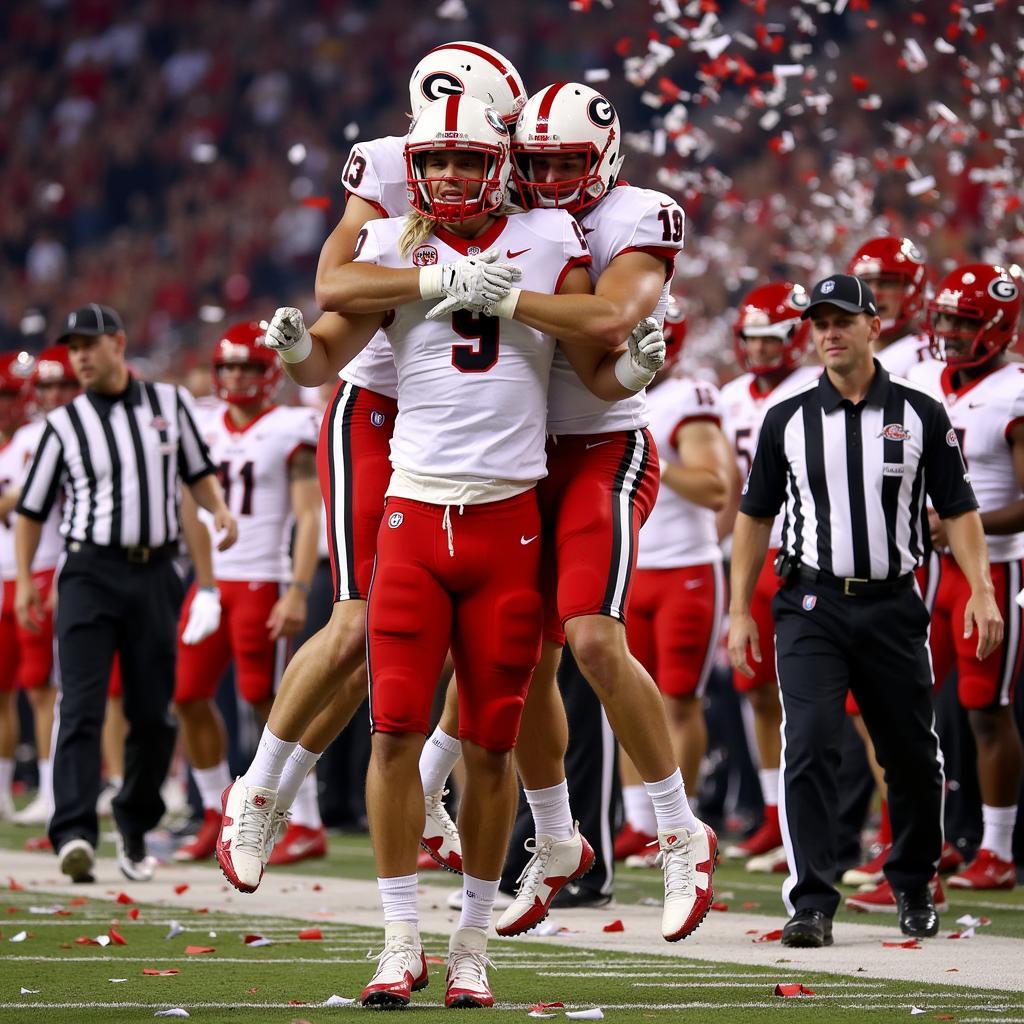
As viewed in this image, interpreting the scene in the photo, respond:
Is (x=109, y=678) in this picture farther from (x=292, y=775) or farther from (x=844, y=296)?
(x=844, y=296)

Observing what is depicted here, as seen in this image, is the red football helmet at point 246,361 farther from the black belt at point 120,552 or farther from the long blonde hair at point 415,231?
the long blonde hair at point 415,231

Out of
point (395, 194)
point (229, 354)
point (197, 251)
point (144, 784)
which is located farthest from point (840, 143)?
point (395, 194)

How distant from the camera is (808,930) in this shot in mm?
5254

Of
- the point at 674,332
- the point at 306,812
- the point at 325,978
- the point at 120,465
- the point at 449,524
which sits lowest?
the point at 325,978

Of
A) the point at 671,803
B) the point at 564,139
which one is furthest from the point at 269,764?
the point at 564,139

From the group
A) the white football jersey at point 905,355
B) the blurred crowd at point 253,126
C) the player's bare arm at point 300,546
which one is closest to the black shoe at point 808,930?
the white football jersey at point 905,355

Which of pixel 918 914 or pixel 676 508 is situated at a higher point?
pixel 676 508

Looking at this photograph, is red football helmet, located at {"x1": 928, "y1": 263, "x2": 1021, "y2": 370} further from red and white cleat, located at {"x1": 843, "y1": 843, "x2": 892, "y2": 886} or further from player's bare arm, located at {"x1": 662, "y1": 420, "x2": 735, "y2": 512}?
red and white cleat, located at {"x1": 843, "y1": 843, "x2": 892, "y2": 886}

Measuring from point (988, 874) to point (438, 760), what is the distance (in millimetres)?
2529

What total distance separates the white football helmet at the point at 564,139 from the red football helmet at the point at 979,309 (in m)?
2.42

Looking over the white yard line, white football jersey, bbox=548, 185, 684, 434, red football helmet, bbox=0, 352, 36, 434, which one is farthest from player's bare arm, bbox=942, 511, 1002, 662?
red football helmet, bbox=0, 352, 36, 434

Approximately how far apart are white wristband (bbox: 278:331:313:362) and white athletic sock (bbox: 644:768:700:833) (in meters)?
1.29

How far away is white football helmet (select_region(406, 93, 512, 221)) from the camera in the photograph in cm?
429

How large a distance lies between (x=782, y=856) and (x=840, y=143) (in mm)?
10220
